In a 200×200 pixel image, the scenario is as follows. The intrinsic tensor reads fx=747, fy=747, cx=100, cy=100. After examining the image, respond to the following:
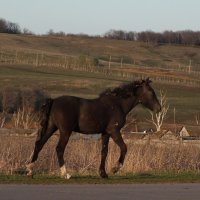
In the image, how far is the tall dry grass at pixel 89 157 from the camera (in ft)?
64.5

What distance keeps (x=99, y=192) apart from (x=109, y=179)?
268cm

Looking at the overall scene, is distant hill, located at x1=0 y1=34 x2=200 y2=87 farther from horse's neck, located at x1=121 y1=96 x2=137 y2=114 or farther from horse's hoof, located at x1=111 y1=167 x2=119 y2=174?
horse's hoof, located at x1=111 y1=167 x2=119 y2=174

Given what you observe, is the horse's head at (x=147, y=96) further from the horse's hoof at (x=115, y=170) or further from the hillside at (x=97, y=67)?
the hillside at (x=97, y=67)

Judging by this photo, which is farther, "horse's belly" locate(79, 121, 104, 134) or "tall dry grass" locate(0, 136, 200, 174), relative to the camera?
"tall dry grass" locate(0, 136, 200, 174)

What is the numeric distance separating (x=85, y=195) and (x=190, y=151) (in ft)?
35.2

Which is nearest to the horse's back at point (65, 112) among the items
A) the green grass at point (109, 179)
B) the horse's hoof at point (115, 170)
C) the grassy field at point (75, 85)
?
the green grass at point (109, 179)

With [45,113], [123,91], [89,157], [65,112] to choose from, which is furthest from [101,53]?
[65,112]

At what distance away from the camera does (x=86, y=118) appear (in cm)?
1764

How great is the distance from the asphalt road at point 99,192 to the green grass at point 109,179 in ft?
2.22

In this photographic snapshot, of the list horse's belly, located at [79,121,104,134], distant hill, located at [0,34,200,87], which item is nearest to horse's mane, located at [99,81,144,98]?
horse's belly, located at [79,121,104,134]

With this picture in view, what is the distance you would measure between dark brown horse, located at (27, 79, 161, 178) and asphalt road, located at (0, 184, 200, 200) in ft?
5.92

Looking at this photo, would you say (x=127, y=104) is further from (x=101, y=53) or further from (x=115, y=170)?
(x=101, y=53)

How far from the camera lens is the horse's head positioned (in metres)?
18.9

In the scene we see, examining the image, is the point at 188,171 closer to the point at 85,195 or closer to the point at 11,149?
the point at 11,149
